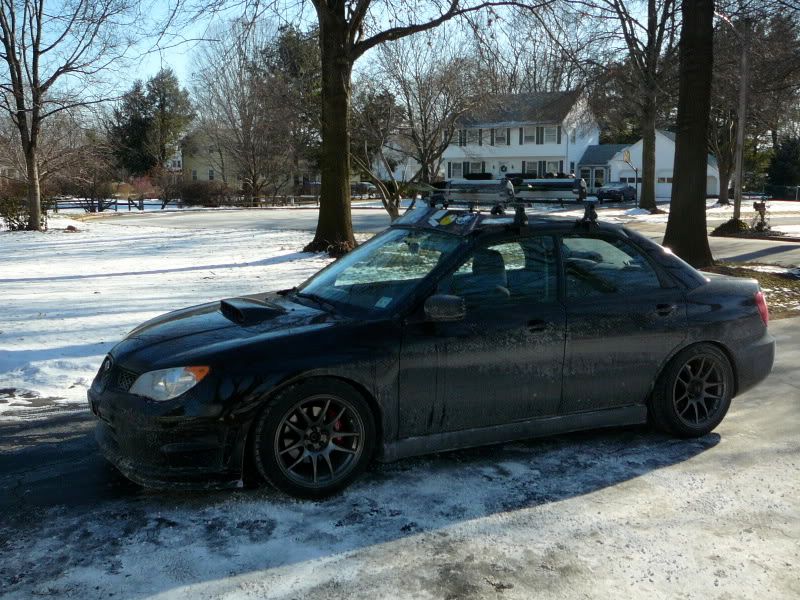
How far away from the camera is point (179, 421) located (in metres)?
3.76

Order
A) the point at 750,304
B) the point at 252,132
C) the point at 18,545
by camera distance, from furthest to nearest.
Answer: the point at 252,132 < the point at 750,304 < the point at 18,545

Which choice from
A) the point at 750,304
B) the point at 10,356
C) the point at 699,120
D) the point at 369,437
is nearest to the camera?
the point at 369,437

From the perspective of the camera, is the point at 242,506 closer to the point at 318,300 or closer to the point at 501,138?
the point at 318,300

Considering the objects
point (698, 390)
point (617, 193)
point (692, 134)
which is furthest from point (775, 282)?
point (617, 193)

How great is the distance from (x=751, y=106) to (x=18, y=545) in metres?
35.5

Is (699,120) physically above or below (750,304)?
above

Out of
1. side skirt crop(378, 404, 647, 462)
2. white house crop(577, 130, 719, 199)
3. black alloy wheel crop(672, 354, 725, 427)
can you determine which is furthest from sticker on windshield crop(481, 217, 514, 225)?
white house crop(577, 130, 719, 199)

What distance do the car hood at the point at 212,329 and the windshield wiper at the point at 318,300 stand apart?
8 cm

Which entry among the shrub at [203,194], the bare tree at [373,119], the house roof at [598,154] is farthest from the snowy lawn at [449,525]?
the house roof at [598,154]

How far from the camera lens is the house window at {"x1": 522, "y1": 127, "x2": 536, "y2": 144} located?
5988 cm

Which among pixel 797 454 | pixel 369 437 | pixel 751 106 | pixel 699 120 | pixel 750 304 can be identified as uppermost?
pixel 751 106

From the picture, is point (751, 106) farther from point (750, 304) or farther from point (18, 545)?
point (18, 545)

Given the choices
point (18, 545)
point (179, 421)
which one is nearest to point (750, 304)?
point (179, 421)

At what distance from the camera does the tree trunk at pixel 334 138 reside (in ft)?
48.4
